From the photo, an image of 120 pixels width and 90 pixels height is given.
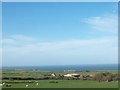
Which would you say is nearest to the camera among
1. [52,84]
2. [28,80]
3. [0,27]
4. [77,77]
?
[0,27]

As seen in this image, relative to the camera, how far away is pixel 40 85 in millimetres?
4523

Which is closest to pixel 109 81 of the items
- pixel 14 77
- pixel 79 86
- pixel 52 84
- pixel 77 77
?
pixel 79 86

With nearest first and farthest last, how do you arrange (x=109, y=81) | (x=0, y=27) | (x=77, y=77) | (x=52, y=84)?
(x=0, y=27) < (x=109, y=81) < (x=52, y=84) < (x=77, y=77)

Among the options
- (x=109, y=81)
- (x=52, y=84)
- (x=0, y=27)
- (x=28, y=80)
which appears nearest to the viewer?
(x=0, y=27)

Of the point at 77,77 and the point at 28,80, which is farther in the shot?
the point at 77,77

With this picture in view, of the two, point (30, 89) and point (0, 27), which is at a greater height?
point (0, 27)

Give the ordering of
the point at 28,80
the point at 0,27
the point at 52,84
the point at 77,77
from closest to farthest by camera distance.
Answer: the point at 0,27
the point at 52,84
the point at 28,80
the point at 77,77

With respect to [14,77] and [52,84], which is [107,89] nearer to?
[52,84]

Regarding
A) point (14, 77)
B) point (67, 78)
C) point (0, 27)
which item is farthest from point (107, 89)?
point (0, 27)

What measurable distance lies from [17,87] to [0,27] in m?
2.15

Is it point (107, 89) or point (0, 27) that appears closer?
point (0, 27)

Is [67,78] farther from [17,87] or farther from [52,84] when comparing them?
[17,87]

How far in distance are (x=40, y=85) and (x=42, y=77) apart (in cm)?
83

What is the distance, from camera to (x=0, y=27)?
2383 mm
